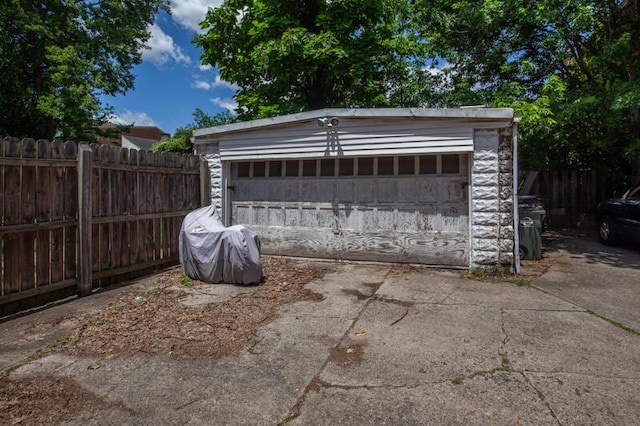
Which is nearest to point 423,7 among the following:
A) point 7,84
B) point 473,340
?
point 473,340

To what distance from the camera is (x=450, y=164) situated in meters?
6.52

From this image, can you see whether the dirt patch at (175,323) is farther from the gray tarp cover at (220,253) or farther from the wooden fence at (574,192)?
the wooden fence at (574,192)

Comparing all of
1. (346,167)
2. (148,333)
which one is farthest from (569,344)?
(346,167)

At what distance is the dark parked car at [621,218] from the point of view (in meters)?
8.11

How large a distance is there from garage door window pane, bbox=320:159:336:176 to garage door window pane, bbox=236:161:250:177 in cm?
167

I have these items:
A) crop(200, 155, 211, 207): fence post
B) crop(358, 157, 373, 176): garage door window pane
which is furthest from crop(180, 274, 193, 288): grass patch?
crop(358, 157, 373, 176): garage door window pane

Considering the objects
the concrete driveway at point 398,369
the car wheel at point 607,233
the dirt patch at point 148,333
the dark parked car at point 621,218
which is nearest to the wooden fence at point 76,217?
the concrete driveway at point 398,369

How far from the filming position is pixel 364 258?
23.4 feet

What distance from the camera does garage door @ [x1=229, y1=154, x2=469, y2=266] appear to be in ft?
21.4

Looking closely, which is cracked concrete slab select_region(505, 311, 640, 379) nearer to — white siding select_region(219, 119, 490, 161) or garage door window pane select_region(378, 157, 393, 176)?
white siding select_region(219, 119, 490, 161)

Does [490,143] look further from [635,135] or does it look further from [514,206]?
[635,135]

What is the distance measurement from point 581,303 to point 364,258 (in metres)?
3.36

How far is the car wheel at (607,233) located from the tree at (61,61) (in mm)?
18228

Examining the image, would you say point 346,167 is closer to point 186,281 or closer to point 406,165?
point 406,165
